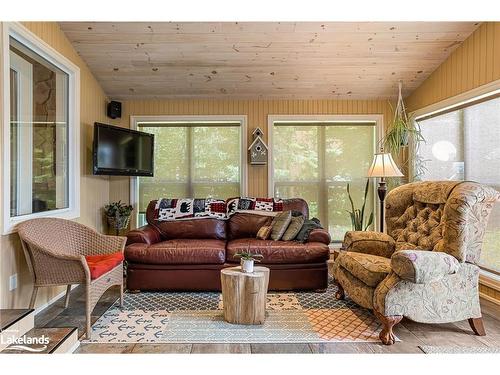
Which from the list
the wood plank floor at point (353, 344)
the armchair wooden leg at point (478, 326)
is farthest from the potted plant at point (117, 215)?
the armchair wooden leg at point (478, 326)

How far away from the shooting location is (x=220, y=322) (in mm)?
2945

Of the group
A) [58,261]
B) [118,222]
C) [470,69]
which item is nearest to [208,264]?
[58,261]

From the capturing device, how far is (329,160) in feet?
17.9

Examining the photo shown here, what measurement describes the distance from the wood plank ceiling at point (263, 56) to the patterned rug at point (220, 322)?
9.01 ft

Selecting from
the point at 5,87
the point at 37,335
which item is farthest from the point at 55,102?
the point at 37,335

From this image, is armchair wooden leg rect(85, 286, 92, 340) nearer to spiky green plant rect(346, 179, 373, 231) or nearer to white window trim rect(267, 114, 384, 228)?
white window trim rect(267, 114, 384, 228)

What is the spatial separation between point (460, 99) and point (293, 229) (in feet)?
7.65

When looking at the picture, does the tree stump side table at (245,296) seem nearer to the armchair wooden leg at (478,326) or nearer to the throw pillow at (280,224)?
the throw pillow at (280,224)

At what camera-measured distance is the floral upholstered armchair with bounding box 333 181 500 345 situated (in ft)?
8.18

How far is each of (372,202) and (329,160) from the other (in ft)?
2.98

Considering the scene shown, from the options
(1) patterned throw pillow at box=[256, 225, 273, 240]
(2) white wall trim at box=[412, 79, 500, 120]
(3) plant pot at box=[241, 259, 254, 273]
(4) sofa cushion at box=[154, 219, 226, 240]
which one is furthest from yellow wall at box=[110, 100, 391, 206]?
Answer: (3) plant pot at box=[241, 259, 254, 273]
